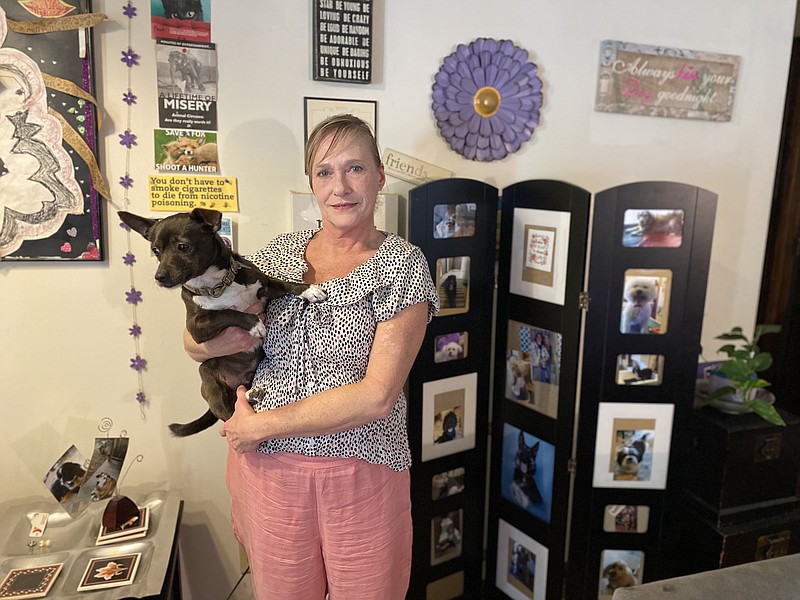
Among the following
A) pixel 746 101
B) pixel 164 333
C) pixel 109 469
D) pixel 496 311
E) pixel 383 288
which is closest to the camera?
pixel 383 288

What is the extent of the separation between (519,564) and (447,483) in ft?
1.41

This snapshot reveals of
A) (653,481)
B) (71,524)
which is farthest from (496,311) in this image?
(71,524)

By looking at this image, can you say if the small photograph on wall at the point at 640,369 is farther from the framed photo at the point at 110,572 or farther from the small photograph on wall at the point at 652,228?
the framed photo at the point at 110,572

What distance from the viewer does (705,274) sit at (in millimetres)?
1734

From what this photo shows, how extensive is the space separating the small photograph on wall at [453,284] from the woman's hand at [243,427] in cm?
73

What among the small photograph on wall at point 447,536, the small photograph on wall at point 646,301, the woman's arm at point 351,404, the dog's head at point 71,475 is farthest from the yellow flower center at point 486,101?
the dog's head at point 71,475

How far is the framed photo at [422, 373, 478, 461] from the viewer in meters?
1.86

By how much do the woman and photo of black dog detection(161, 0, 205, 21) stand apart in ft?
2.37

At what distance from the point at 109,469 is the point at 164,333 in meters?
0.41

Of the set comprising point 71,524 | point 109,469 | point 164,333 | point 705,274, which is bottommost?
A: point 71,524

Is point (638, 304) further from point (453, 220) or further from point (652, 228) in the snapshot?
point (453, 220)

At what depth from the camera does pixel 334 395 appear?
1.18m

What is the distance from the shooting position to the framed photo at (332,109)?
1.80 meters

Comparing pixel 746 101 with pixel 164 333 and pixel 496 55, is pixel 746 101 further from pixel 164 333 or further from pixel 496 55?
pixel 164 333
